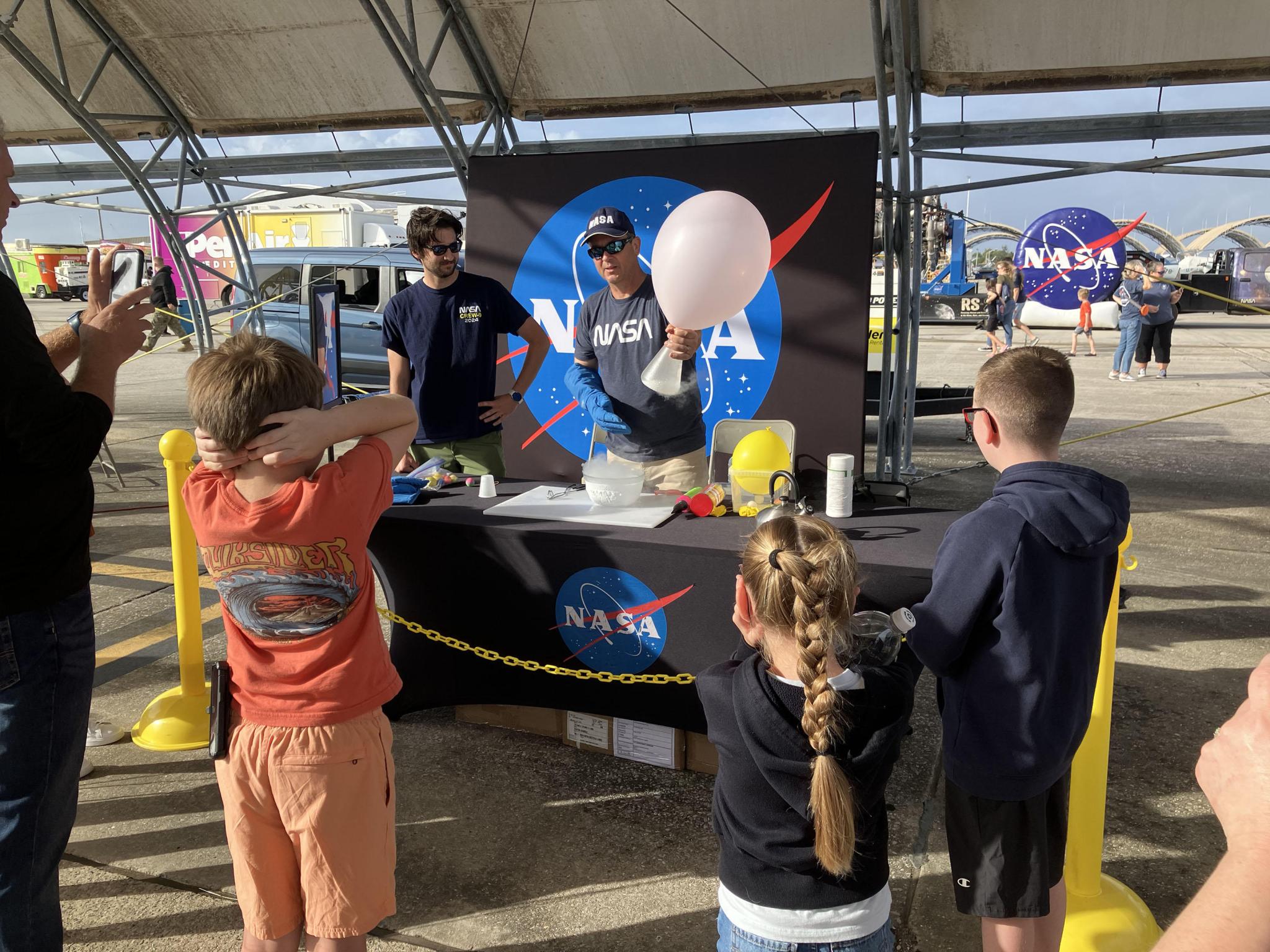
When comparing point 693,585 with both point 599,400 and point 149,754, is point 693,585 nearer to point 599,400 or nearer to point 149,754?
point 599,400

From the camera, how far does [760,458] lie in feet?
10.2

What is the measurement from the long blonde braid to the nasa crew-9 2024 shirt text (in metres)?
2.73

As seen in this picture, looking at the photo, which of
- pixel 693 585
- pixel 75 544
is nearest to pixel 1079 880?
pixel 693 585

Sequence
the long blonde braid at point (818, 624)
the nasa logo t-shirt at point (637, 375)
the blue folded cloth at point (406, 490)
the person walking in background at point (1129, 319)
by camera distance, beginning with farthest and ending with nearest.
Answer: the person walking in background at point (1129, 319), the nasa logo t-shirt at point (637, 375), the blue folded cloth at point (406, 490), the long blonde braid at point (818, 624)

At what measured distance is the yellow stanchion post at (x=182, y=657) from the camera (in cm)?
335

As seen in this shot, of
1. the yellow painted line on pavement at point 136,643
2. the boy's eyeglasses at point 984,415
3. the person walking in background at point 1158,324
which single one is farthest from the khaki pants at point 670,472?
the person walking in background at point 1158,324

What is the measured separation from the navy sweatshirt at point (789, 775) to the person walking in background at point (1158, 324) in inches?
503

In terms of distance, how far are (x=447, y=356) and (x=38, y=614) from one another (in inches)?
96.9

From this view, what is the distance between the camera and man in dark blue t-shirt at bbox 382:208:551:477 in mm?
4035

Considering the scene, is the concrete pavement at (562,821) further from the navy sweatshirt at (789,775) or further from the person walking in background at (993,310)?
the person walking in background at (993,310)

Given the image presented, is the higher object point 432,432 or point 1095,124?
point 1095,124

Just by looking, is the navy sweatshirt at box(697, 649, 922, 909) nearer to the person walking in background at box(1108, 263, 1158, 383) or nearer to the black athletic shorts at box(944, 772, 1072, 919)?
the black athletic shorts at box(944, 772, 1072, 919)

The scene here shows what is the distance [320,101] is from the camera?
24.2 ft

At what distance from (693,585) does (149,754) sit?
7.09 ft
